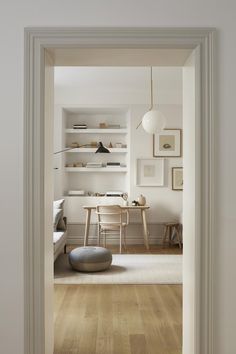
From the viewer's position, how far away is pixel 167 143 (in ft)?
25.7

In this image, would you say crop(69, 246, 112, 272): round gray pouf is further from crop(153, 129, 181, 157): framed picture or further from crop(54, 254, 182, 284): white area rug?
crop(153, 129, 181, 157): framed picture

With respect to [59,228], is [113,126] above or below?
above

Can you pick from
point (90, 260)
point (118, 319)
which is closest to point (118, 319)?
point (118, 319)

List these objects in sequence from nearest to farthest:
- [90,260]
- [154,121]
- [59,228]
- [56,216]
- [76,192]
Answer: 1. [90,260]
2. [154,121]
3. [56,216]
4. [59,228]
5. [76,192]

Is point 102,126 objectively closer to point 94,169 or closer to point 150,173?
point 94,169

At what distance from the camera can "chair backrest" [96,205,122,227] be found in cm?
675

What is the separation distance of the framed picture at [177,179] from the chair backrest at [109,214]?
4.90ft
